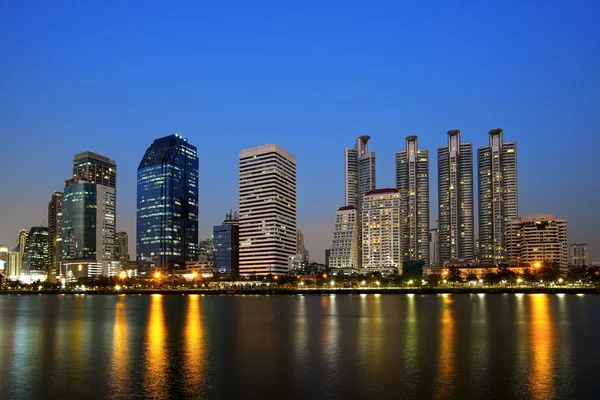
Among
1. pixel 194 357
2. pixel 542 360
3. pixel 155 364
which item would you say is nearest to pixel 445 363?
pixel 542 360

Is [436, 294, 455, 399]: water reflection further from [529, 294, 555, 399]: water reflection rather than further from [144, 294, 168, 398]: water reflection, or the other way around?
[144, 294, 168, 398]: water reflection

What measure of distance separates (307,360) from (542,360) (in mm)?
22447

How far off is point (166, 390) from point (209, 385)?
3388 millimetres

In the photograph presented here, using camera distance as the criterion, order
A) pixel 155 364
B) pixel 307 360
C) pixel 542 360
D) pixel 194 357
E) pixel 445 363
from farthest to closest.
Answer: pixel 194 357 < pixel 307 360 < pixel 542 360 < pixel 155 364 < pixel 445 363

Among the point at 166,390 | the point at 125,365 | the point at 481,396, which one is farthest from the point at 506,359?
the point at 125,365

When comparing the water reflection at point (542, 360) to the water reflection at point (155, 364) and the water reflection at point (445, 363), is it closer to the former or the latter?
the water reflection at point (445, 363)

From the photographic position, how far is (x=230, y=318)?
104125 millimetres

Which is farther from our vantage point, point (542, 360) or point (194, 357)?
point (194, 357)

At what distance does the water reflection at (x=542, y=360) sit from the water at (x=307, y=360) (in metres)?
0.10

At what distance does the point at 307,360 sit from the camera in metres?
55.2

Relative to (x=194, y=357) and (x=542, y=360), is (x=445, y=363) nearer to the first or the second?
(x=542, y=360)

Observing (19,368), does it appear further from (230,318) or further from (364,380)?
(230,318)

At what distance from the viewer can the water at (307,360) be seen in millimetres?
43031

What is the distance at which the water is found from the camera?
43.0m
